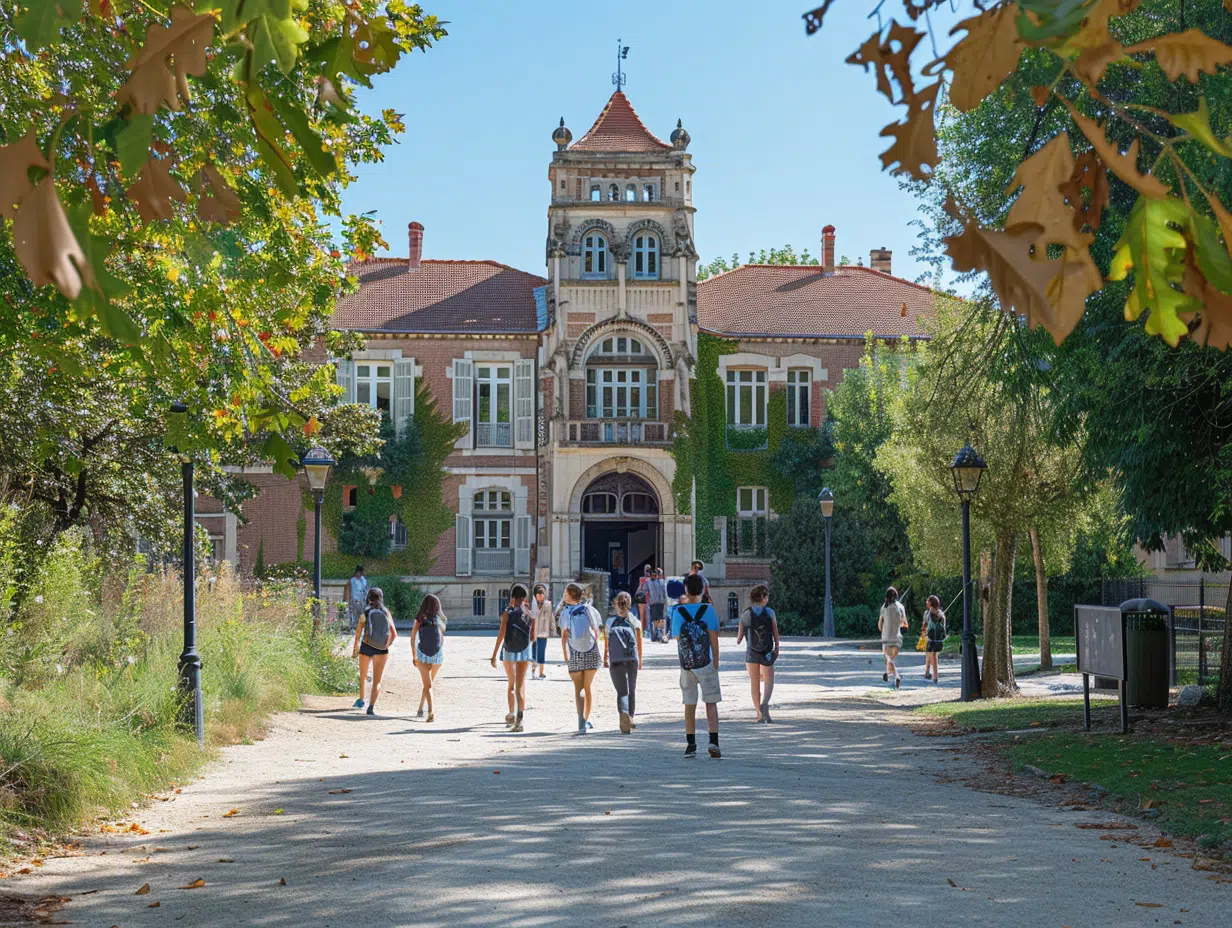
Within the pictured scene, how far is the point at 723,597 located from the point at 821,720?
86.3 ft

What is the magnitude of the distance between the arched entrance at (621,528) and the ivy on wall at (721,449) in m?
1.60

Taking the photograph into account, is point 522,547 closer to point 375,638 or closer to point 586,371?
point 586,371

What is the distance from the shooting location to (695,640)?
1274cm

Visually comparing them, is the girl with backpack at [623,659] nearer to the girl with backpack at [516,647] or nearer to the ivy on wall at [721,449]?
the girl with backpack at [516,647]

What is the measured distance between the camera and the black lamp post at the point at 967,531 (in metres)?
17.8

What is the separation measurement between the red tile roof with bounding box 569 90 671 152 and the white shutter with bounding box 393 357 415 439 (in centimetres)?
881

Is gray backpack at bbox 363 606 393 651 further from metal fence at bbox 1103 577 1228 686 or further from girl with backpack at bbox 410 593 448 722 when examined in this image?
metal fence at bbox 1103 577 1228 686

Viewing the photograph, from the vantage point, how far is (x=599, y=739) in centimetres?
1469

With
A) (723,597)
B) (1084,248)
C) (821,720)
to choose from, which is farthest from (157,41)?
(723,597)

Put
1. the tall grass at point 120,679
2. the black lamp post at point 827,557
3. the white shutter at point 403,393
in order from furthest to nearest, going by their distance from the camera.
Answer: the white shutter at point 403,393 → the black lamp post at point 827,557 → the tall grass at point 120,679

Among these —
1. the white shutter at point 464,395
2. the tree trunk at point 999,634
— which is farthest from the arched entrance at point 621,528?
the tree trunk at point 999,634

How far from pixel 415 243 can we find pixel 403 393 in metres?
7.07

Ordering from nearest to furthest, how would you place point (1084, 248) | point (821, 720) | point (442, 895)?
1. point (1084, 248)
2. point (442, 895)
3. point (821, 720)

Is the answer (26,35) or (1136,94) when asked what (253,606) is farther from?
(26,35)
